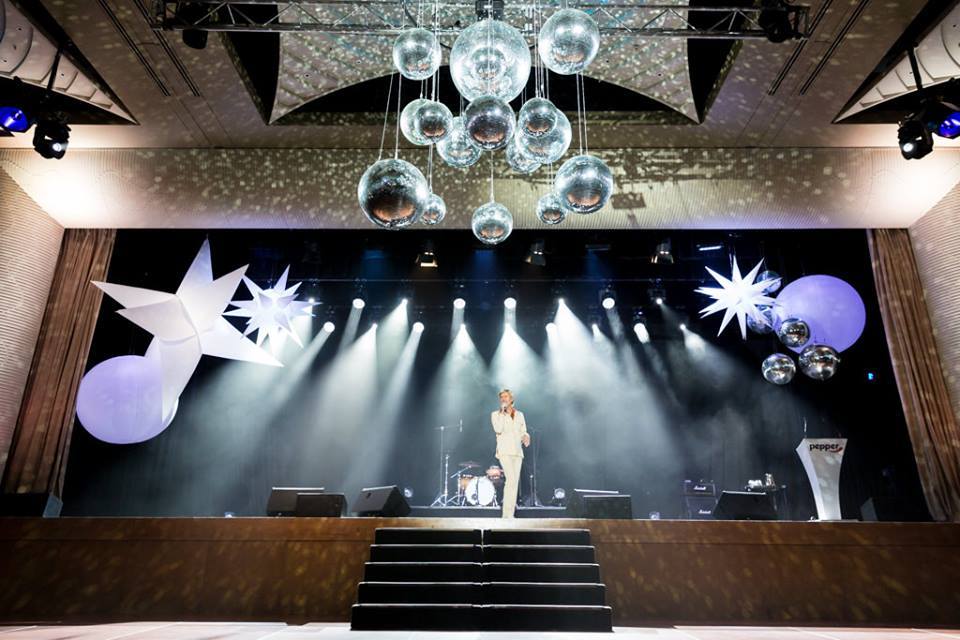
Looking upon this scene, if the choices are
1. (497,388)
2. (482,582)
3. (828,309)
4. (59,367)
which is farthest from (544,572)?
(59,367)

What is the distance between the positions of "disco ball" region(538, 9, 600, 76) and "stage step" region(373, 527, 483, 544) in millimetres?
4043

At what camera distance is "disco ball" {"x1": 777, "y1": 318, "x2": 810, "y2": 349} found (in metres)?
6.38

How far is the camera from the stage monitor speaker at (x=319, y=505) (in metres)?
5.96

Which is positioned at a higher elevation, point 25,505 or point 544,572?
point 25,505

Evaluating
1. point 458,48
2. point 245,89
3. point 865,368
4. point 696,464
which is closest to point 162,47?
point 245,89

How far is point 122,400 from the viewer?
735cm

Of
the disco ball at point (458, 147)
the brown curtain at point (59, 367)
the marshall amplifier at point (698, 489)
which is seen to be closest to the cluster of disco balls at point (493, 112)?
the disco ball at point (458, 147)

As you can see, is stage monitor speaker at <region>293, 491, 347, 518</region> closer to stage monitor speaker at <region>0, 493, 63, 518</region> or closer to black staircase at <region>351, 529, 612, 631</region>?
black staircase at <region>351, 529, 612, 631</region>

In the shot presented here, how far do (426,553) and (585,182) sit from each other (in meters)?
3.68

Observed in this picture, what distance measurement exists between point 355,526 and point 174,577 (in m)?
1.69

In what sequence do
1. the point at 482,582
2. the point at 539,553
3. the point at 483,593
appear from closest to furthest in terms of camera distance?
1. the point at 483,593
2. the point at 482,582
3. the point at 539,553

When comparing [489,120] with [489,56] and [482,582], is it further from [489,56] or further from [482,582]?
[482,582]

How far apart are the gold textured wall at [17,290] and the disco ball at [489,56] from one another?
259 inches

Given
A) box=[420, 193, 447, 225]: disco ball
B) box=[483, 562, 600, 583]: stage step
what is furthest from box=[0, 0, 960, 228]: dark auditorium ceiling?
box=[483, 562, 600, 583]: stage step
